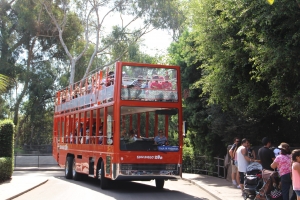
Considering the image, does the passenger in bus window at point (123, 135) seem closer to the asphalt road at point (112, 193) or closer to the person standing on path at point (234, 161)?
the asphalt road at point (112, 193)

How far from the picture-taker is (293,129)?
20375mm

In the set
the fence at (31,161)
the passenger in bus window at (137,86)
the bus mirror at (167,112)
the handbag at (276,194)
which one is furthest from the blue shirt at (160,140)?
the fence at (31,161)

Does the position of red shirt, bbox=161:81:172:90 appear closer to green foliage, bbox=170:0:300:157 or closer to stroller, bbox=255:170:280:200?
green foliage, bbox=170:0:300:157

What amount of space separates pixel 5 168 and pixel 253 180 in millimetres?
12135

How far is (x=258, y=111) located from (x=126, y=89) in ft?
17.7

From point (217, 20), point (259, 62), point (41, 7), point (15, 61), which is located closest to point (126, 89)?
point (217, 20)

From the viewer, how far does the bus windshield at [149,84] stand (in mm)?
16453

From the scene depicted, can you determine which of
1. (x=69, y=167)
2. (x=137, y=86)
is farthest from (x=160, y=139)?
(x=69, y=167)

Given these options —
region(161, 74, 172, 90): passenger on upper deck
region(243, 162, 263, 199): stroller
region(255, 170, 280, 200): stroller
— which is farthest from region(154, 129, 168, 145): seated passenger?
region(255, 170, 280, 200): stroller

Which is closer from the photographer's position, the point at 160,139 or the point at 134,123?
the point at 160,139

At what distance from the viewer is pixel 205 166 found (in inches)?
1025

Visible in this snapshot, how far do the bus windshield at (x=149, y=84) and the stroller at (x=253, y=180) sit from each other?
4.61 metres

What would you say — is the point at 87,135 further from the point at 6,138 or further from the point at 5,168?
the point at 6,138

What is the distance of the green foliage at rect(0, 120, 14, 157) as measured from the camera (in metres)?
21.2
